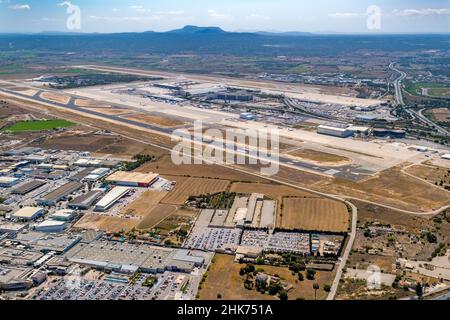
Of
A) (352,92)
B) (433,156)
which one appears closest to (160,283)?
(433,156)

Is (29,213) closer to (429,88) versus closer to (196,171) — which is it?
(196,171)

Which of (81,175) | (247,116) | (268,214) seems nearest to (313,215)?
(268,214)

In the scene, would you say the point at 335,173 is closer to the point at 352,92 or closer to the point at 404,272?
the point at 404,272

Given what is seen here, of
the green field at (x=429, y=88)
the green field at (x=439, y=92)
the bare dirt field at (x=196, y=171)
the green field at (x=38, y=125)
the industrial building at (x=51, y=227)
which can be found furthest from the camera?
the green field at (x=429, y=88)

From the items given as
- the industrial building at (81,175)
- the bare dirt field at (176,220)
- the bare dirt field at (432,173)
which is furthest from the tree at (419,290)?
the industrial building at (81,175)

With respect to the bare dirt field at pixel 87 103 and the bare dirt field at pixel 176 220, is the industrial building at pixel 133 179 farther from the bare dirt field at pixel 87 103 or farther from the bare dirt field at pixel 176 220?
the bare dirt field at pixel 87 103
